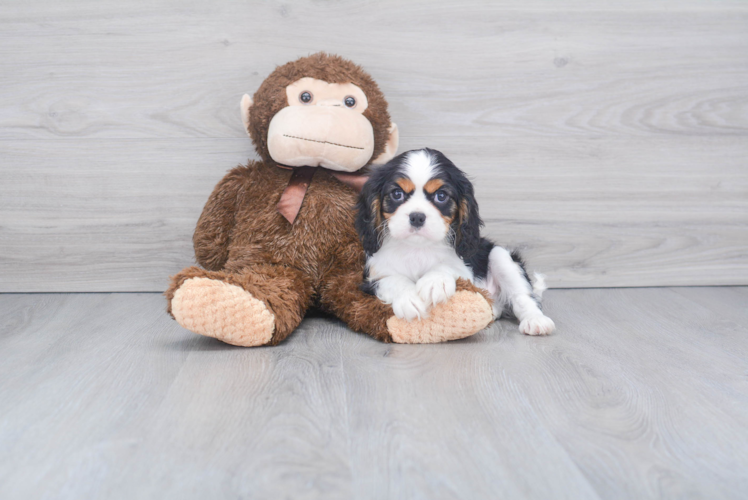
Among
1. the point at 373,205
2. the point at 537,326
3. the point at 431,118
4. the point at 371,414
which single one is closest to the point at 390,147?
the point at 431,118

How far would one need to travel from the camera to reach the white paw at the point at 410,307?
1504 mm

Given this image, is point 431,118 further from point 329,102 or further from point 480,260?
point 480,260

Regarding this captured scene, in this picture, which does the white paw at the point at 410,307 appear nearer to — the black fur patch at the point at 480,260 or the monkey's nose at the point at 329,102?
the black fur patch at the point at 480,260

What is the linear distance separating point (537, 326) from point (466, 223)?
1.19 feet

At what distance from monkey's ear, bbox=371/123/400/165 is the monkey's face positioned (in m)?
0.11

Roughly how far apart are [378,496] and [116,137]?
1710mm

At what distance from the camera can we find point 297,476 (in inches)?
35.8

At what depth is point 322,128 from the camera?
1.68 meters

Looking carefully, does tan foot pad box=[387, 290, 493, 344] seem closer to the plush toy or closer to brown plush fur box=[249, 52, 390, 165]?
the plush toy

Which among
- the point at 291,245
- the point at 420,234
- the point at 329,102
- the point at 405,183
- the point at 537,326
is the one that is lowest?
the point at 537,326

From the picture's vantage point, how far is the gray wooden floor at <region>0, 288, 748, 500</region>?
899 millimetres

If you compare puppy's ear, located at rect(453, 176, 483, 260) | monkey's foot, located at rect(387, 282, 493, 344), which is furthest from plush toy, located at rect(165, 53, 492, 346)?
puppy's ear, located at rect(453, 176, 483, 260)

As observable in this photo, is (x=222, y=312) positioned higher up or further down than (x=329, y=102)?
further down

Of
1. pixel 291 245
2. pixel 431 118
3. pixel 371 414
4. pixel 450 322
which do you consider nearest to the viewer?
pixel 371 414
